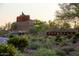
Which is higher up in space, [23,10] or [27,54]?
[23,10]

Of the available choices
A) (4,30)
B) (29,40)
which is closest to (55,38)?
(29,40)

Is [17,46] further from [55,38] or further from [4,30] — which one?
[55,38]

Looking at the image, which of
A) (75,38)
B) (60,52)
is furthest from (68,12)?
(60,52)

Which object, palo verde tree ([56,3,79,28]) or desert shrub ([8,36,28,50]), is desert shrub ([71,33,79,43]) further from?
desert shrub ([8,36,28,50])

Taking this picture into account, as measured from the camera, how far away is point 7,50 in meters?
1.68

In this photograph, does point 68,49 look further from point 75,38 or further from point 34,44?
point 34,44

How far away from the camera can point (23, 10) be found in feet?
5.61

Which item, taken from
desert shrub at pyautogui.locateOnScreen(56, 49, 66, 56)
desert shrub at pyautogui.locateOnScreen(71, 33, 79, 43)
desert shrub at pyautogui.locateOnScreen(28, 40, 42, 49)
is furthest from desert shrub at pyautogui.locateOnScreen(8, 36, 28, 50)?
desert shrub at pyautogui.locateOnScreen(71, 33, 79, 43)

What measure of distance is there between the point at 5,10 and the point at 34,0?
0.88ft

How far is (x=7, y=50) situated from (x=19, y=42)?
0.40 ft

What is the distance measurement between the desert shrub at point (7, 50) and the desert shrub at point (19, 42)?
1.4 inches

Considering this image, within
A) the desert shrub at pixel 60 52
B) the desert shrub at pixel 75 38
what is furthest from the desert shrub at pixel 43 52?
the desert shrub at pixel 75 38

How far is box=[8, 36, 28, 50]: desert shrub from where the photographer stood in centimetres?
168

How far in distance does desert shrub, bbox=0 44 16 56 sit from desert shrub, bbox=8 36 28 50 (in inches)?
1.4
